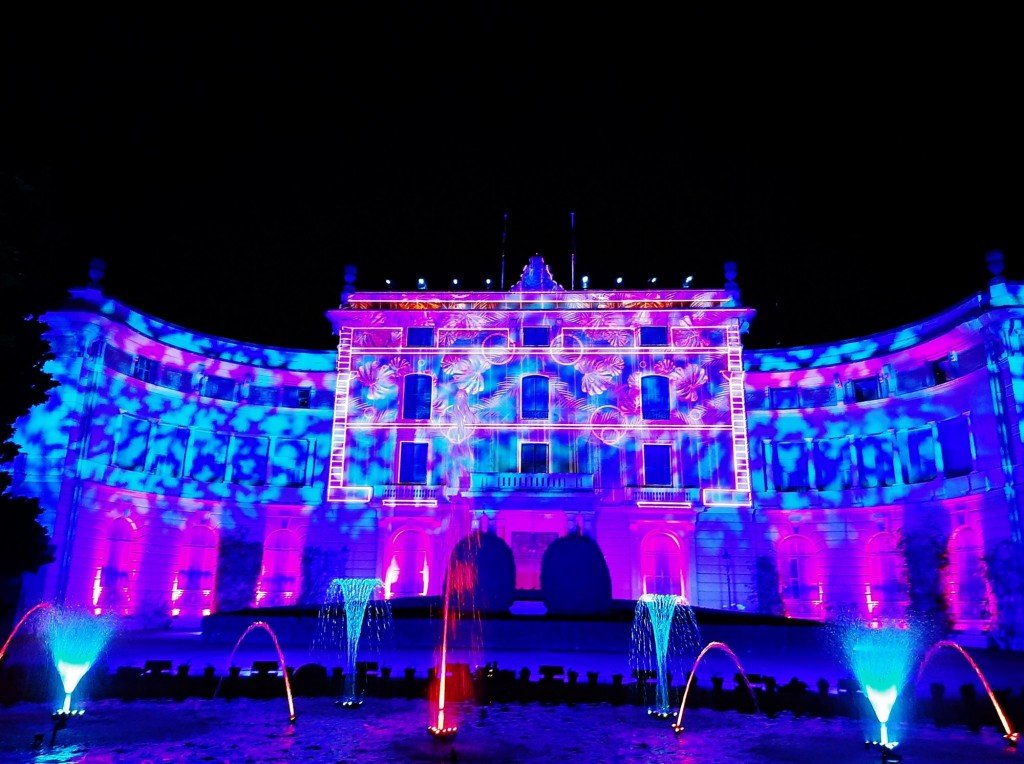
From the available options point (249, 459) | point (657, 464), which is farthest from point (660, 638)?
point (249, 459)

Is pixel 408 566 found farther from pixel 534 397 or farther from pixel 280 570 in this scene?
pixel 534 397

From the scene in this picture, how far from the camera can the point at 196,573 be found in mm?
31281

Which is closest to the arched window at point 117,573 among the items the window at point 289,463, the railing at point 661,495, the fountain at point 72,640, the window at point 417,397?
the fountain at point 72,640

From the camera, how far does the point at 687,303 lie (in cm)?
3334

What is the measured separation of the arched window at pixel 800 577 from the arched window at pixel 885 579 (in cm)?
208

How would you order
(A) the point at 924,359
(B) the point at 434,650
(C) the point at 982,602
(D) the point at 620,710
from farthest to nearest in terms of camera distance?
(A) the point at 924,359 → (C) the point at 982,602 → (B) the point at 434,650 → (D) the point at 620,710

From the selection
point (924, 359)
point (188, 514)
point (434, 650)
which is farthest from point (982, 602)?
point (188, 514)

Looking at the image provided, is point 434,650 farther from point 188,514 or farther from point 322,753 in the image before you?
point 188,514

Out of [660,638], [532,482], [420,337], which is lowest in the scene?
[660,638]

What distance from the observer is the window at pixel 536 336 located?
3350cm

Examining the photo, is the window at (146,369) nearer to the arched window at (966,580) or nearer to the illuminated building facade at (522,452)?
the illuminated building facade at (522,452)

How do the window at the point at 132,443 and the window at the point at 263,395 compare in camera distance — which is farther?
the window at the point at 263,395

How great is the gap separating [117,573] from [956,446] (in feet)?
113

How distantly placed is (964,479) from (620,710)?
2306 cm
